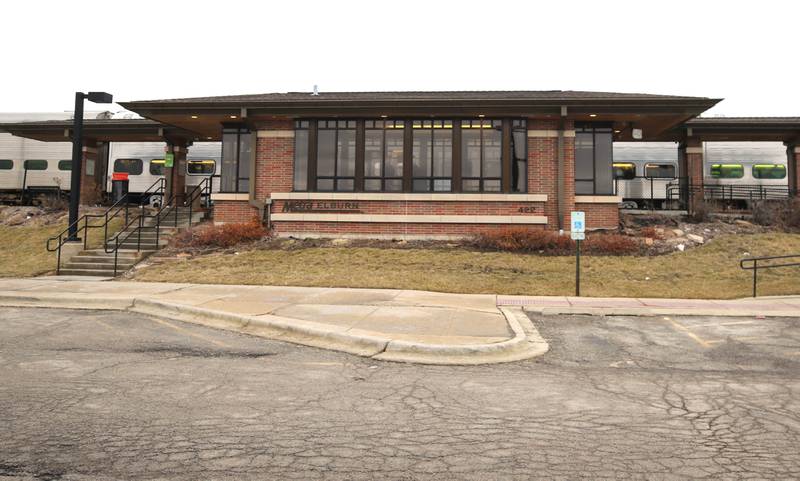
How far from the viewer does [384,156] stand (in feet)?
61.0

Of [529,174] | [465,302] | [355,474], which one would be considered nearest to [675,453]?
[355,474]

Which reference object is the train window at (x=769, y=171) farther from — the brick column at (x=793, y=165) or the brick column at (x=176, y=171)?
the brick column at (x=176, y=171)

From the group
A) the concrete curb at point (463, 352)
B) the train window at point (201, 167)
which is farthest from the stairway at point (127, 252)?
the concrete curb at point (463, 352)

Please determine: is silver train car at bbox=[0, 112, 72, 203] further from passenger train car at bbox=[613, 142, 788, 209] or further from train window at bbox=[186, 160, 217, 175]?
passenger train car at bbox=[613, 142, 788, 209]

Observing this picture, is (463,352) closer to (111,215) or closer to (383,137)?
(383,137)

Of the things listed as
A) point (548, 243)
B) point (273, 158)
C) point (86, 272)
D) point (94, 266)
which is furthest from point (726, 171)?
point (86, 272)

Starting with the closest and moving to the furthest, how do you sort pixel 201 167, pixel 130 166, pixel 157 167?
pixel 201 167 → pixel 157 167 → pixel 130 166

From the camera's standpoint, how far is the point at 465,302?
10.7m

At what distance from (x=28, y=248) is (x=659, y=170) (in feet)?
83.9

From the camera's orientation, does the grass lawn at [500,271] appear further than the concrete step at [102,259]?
No

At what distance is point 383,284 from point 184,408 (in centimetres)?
907

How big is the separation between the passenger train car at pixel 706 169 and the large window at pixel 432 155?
9469mm

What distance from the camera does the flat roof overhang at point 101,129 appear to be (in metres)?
23.7

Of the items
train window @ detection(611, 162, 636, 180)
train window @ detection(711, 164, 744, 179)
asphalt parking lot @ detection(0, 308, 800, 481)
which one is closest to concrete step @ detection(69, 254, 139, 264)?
asphalt parking lot @ detection(0, 308, 800, 481)
